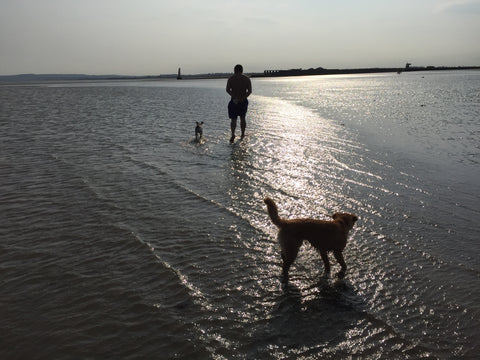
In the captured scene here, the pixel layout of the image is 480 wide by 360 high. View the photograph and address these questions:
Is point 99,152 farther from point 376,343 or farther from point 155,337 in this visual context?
point 376,343

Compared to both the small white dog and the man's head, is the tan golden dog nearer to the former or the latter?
the small white dog

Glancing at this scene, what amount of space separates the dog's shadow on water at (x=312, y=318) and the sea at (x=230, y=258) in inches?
0.7

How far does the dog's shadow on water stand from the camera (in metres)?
3.01

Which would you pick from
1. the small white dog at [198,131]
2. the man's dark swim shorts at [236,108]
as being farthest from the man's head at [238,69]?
the small white dog at [198,131]

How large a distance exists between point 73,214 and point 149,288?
2.71 m

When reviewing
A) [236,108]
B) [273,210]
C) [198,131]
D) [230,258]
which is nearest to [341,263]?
[273,210]

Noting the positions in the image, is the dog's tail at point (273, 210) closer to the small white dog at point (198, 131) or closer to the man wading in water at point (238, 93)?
the small white dog at point (198, 131)

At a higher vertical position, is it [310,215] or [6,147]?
[6,147]

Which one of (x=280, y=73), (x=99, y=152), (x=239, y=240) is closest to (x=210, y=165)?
(x=99, y=152)

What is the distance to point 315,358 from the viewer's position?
2.84 meters

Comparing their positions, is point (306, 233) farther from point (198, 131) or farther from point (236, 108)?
point (236, 108)

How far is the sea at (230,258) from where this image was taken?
3.05 m

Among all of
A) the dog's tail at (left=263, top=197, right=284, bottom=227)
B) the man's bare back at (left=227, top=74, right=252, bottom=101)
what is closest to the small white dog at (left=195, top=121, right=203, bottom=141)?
the man's bare back at (left=227, top=74, right=252, bottom=101)

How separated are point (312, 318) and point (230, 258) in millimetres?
1417
